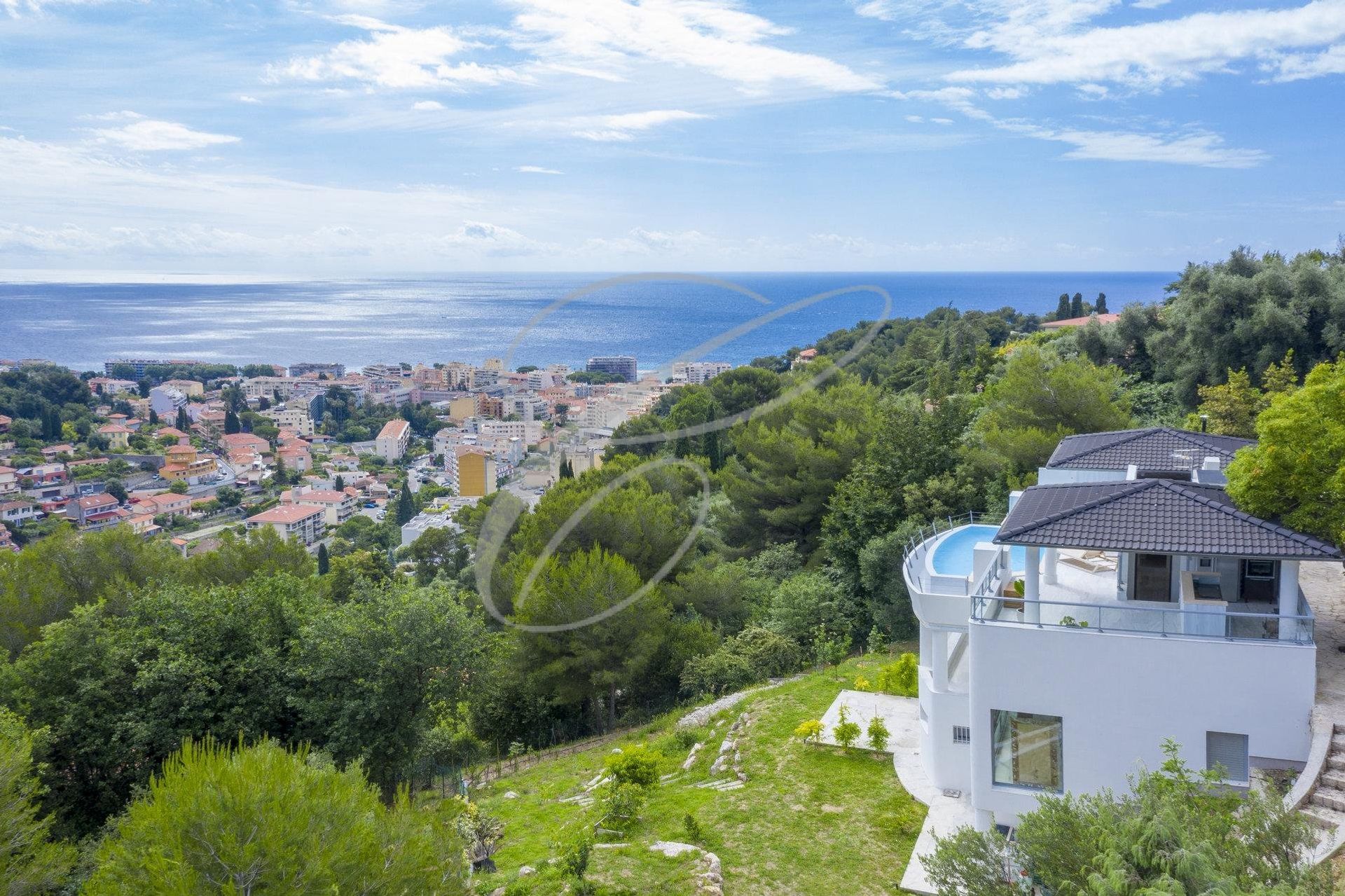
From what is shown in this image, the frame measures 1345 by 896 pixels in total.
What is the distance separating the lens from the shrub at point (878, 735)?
10.9 metres

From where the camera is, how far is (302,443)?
9625cm

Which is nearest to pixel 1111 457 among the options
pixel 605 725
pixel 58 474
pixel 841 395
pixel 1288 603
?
pixel 1288 603

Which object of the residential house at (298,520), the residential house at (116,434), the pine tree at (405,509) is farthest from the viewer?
the residential house at (116,434)

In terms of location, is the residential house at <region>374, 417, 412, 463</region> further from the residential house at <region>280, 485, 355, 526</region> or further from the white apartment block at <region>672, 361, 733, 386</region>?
the white apartment block at <region>672, 361, 733, 386</region>

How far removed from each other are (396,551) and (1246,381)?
37118 millimetres

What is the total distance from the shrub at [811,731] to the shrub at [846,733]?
21 centimetres

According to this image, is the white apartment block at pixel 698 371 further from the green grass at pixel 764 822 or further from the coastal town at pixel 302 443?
the green grass at pixel 764 822

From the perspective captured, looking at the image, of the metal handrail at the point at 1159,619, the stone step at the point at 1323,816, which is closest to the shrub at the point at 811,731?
the metal handrail at the point at 1159,619

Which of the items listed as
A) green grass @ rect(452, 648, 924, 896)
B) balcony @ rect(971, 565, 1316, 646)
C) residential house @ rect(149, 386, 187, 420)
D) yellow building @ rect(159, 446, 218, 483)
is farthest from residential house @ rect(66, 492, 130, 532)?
balcony @ rect(971, 565, 1316, 646)

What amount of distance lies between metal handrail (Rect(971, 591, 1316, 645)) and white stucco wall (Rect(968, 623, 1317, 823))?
94mm

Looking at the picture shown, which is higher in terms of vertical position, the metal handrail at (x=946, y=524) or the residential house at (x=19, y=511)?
the metal handrail at (x=946, y=524)

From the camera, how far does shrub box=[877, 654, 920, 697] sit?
1276 centimetres

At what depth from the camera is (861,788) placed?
33.2 feet

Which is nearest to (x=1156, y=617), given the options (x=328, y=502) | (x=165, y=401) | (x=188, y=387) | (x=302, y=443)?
(x=328, y=502)
